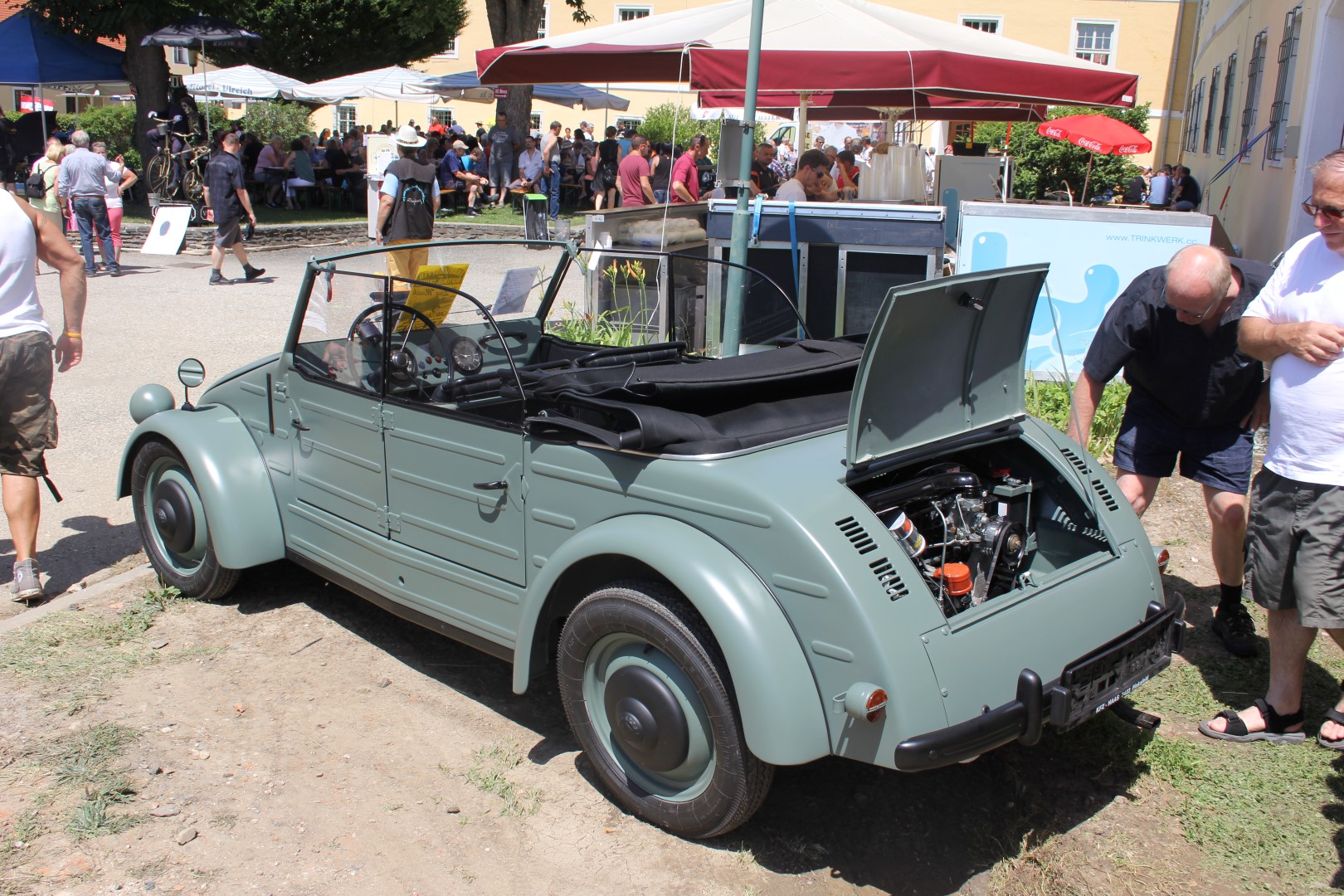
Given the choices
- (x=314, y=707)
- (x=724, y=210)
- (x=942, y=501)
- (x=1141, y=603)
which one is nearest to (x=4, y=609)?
(x=314, y=707)

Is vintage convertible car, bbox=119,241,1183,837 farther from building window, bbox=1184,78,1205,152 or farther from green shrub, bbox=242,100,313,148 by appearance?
green shrub, bbox=242,100,313,148

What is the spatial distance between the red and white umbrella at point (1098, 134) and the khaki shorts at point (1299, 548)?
1515cm

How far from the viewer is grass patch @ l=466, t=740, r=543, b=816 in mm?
3320

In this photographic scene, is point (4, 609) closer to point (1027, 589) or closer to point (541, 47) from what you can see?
point (1027, 589)

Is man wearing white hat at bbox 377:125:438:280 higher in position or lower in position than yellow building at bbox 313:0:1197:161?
lower

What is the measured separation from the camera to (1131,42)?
3306cm

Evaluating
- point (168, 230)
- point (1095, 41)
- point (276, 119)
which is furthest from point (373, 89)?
point (1095, 41)

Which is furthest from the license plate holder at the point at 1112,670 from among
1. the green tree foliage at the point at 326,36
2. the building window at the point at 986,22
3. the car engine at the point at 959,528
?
the building window at the point at 986,22

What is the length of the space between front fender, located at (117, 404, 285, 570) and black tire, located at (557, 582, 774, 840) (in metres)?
1.73

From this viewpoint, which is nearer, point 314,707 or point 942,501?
point 942,501

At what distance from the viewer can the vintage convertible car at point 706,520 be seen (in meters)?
2.74

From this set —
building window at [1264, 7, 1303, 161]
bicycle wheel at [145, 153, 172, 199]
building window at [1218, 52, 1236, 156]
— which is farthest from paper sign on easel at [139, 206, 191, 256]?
building window at [1218, 52, 1236, 156]

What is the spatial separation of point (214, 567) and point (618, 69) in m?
6.07

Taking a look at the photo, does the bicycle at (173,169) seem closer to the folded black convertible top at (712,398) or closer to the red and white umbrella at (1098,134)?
the red and white umbrella at (1098,134)
